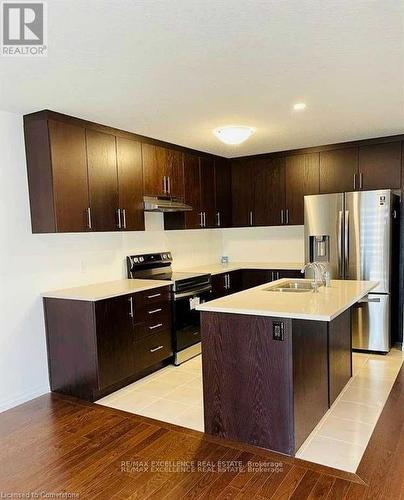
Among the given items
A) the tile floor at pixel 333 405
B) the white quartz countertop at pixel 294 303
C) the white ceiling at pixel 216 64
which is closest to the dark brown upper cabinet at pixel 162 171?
the white ceiling at pixel 216 64

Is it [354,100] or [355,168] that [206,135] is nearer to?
[354,100]

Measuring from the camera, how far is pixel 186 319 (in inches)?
165

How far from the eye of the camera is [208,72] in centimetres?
243

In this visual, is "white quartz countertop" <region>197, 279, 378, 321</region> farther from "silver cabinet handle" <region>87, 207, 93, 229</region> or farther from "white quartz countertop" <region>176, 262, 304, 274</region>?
"white quartz countertop" <region>176, 262, 304, 274</region>

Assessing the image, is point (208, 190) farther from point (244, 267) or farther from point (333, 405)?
point (333, 405)

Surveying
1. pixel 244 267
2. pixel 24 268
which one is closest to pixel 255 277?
pixel 244 267

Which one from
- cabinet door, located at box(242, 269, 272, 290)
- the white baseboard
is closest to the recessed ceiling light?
cabinet door, located at box(242, 269, 272, 290)

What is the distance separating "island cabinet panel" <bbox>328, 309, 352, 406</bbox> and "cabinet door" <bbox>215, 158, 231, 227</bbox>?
7.89ft

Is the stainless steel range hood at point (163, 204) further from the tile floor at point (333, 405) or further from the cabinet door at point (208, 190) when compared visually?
the tile floor at point (333, 405)

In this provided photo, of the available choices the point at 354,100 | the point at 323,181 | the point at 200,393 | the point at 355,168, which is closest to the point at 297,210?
the point at 323,181

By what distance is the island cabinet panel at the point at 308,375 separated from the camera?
238cm

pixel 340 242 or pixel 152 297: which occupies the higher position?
pixel 340 242

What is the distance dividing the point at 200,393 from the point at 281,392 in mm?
1145

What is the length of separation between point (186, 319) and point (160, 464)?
6.32 feet
